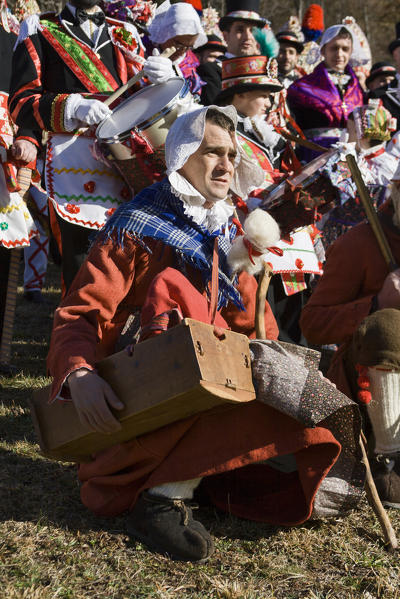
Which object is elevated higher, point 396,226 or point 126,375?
point 126,375

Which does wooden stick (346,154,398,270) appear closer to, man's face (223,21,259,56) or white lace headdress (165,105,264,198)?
white lace headdress (165,105,264,198)

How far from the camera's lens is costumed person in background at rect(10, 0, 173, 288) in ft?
12.4

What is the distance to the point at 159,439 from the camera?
2395 mm

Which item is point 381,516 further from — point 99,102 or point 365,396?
point 99,102

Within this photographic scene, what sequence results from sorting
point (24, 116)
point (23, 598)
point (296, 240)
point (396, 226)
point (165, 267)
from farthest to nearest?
point (296, 240) < point (24, 116) < point (396, 226) < point (165, 267) < point (23, 598)

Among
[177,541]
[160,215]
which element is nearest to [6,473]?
[177,541]

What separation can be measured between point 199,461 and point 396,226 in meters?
1.36

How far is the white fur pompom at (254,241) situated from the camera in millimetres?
2533

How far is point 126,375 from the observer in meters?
2.21

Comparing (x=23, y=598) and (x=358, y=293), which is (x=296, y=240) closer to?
(x=358, y=293)

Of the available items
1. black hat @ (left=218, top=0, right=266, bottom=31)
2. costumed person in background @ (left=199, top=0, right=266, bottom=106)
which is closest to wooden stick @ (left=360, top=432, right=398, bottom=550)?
costumed person in background @ (left=199, top=0, right=266, bottom=106)

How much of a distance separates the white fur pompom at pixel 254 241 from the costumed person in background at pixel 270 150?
1464mm

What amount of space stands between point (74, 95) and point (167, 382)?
6.91 ft

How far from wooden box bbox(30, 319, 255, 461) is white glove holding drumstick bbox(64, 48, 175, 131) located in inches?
65.8
